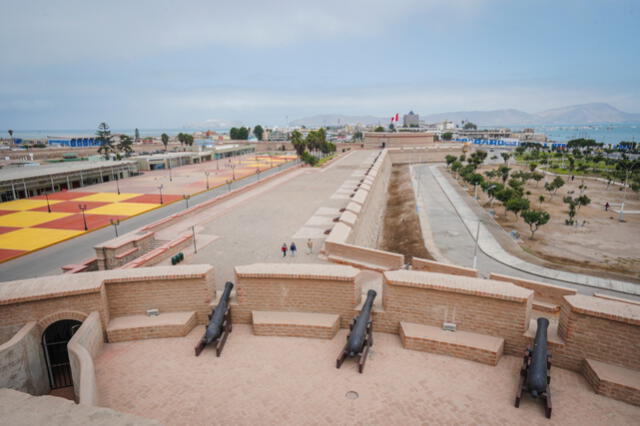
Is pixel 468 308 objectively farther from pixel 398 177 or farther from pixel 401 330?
pixel 398 177

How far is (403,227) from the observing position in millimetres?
30047

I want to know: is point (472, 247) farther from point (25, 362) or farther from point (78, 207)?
point (78, 207)

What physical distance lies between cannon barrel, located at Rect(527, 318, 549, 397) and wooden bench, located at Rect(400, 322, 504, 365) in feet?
3.47

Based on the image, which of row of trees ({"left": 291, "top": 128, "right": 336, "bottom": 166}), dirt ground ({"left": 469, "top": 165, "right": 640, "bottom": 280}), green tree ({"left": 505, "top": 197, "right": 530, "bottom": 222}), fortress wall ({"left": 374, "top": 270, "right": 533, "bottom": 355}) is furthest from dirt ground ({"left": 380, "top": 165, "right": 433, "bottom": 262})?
row of trees ({"left": 291, "top": 128, "right": 336, "bottom": 166})

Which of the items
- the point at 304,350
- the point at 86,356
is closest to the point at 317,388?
the point at 304,350

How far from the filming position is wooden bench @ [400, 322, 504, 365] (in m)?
8.31

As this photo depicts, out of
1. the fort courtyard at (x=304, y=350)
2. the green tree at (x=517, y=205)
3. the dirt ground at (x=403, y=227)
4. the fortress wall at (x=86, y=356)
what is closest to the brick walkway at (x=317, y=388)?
the fort courtyard at (x=304, y=350)

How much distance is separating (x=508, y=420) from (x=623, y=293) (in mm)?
15209

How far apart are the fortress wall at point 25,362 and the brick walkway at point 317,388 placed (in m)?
1.40

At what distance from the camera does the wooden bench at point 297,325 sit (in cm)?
932

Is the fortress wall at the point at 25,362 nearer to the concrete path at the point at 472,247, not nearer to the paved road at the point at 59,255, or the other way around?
the paved road at the point at 59,255

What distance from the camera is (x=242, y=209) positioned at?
27.4 m

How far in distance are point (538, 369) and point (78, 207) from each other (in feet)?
119

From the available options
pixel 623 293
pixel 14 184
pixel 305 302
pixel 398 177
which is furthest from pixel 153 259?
pixel 398 177
